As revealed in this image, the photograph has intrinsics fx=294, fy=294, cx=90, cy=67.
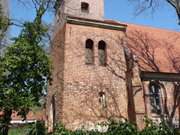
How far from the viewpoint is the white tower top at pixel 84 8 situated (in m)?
19.8

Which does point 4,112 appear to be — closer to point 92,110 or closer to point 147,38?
point 92,110

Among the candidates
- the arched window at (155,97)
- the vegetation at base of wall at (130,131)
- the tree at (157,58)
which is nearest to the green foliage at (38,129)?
the vegetation at base of wall at (130,131)

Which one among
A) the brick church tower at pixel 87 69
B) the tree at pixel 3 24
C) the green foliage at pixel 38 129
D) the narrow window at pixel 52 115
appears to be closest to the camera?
the tree at pixel 3 24

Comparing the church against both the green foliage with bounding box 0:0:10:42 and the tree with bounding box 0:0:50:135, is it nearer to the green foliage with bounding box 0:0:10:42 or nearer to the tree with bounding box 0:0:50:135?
the tree with bounding box 0:0:50:135

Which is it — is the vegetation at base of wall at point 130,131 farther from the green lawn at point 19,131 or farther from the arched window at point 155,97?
the green lawn at point 19,131

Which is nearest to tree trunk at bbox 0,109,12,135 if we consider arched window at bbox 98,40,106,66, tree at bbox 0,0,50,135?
tree at bbox 0,0,50,135

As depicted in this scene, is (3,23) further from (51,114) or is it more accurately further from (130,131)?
(130,131)

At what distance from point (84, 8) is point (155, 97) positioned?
785 cm

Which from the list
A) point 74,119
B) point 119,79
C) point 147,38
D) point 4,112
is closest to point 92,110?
point 74,119

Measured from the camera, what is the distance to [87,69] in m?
18.6

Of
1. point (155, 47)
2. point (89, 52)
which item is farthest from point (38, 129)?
point (155, 47)

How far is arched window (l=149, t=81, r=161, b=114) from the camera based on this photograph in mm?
19781

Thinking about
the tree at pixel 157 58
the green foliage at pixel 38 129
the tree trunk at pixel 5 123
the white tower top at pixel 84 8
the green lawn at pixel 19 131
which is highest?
the white tower top at pixel 84 8

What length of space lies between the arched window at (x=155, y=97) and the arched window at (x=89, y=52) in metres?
4.50
